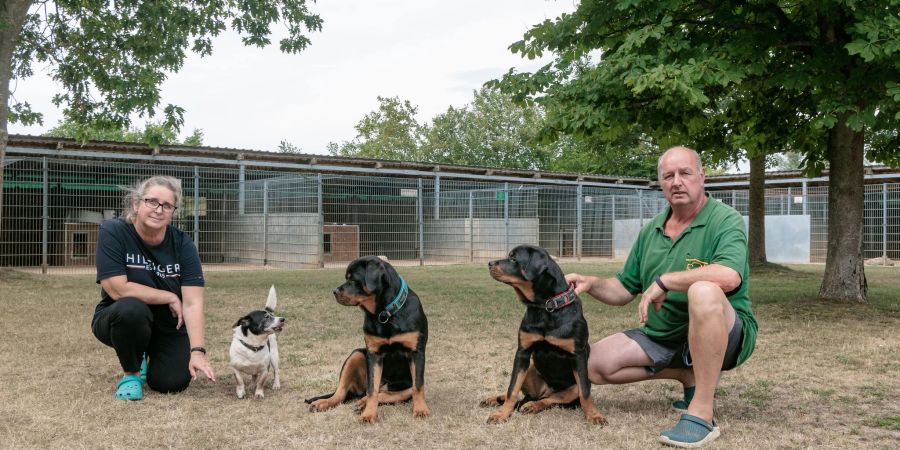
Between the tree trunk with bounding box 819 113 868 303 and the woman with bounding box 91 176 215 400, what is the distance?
7158 millimetres

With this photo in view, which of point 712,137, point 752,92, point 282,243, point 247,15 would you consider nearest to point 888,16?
point 752,92

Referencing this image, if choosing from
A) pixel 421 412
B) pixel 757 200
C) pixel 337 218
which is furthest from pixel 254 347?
pixel 337 218

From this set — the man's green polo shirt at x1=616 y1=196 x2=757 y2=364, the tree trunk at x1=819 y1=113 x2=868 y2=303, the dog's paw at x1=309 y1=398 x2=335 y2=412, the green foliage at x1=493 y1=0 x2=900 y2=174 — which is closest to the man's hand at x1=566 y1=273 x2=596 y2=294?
the man's green polo shirt at x1=616 y1=196 x2=757 y2=364

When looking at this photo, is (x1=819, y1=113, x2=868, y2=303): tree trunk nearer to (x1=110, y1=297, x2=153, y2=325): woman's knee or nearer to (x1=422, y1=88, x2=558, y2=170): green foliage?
(x1=110, y1=297, x2=153, y2=325): woman's knee

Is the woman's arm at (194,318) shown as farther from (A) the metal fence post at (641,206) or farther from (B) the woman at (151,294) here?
(A) the metal fence post at (641,206)

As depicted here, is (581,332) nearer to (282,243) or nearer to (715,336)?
(715,336)

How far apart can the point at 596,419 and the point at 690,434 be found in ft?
1.54

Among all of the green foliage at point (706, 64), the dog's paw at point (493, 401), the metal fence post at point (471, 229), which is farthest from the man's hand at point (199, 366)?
the metal fence post at point (471, 229)

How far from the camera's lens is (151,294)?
12.6ft

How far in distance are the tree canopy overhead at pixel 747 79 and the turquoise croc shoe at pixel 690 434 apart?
11.4ft

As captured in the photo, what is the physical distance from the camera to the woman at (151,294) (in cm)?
374

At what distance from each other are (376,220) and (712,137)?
483 inches

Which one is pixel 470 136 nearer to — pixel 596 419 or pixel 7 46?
pixel 7 46

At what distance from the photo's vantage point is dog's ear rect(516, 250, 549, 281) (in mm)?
3174
